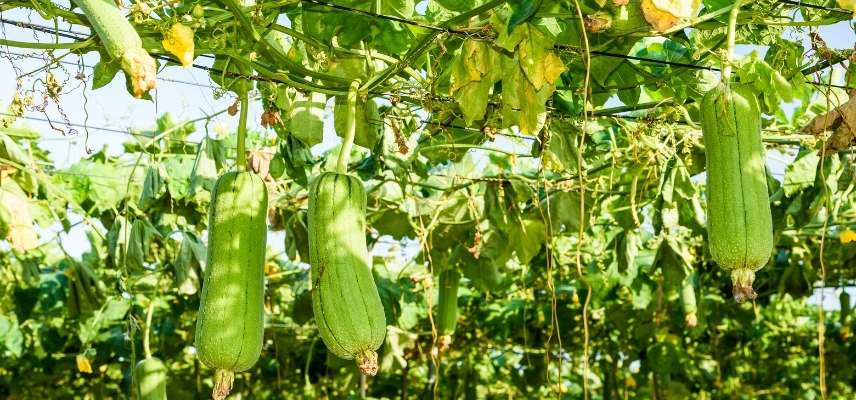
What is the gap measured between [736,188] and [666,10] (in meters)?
0.40

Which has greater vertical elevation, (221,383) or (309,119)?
(309,119)

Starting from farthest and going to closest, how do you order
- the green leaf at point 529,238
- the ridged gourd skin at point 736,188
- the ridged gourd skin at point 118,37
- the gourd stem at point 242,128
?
the green leaf at point 529,238, the gourd stem at point 242,128, the ridged gourd skin at point 736,188, the ridged gourd skin at point 118,37

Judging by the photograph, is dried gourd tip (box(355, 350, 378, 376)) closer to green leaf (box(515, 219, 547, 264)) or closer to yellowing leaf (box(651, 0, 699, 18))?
yellowing leaf (box(651, 0, 699, 18))

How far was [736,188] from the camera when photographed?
1.97 meters

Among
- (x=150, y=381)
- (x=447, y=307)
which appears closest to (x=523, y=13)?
(x=150, y=381)

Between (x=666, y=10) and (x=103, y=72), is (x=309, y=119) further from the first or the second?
(x=666, y=10)

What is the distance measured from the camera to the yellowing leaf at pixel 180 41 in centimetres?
198

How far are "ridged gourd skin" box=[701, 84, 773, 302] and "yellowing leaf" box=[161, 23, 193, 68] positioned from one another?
1047 mm

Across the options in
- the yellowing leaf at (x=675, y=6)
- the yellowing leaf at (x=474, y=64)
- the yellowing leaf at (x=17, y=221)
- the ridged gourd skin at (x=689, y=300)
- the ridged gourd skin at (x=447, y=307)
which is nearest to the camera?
the yellowing leaf at (x=675, y=6)

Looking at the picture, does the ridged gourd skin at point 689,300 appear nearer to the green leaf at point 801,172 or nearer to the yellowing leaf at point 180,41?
the green leaf at point 801,172

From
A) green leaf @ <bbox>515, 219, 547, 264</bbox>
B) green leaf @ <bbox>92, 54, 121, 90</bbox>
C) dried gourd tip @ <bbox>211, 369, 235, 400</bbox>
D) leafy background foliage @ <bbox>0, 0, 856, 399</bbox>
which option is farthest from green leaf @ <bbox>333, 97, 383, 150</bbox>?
green leaf @ <bbox>515, 219, 547, 264</bbox>

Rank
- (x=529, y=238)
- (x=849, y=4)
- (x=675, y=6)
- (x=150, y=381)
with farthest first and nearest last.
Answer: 1. (x=529, y=238)
2. (x=150, y=381)
3. (x=849, y=4)
4. (x=675, y=6)

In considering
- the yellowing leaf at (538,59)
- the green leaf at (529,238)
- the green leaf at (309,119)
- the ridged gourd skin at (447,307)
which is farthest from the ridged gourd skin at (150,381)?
the yellowing leaf at (538,59)

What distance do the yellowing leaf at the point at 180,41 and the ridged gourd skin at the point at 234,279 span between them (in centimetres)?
31
